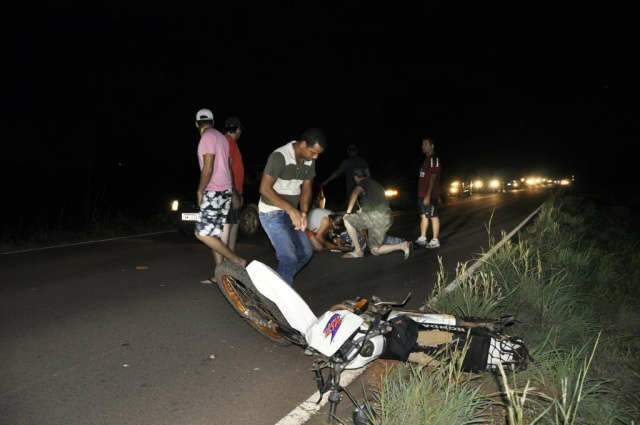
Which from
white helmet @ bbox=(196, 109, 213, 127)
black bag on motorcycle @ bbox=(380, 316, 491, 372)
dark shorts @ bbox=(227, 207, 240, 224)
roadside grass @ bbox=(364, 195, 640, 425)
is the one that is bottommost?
roadside grass @ bbox=(364, 195, 640, 425)

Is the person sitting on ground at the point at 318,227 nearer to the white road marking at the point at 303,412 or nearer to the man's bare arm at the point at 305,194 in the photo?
the man's bare arm at the point at 305,194

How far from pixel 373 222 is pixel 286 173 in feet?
13.0

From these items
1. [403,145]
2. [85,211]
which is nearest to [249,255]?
[85,211]

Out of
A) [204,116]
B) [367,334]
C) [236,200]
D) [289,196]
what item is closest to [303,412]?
[367,334]

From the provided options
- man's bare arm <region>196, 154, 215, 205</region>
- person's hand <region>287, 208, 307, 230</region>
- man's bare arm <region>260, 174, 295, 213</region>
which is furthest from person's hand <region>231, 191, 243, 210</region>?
person's hand <region>287, 208, 307, 230</region>

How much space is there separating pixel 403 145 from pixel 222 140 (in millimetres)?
44175

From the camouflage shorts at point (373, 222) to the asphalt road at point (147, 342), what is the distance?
42cm

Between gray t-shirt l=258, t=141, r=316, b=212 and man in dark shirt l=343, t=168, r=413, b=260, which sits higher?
gray t-shirt l=258, t=141, r=316, b=212

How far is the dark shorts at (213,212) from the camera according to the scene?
559 centimetres

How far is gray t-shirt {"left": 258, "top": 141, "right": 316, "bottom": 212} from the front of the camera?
476 cm

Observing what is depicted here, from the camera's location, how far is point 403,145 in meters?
48.8

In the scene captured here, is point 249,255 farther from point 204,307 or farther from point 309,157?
point 309,157

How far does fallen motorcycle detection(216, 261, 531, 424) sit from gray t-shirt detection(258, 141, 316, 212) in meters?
1.19

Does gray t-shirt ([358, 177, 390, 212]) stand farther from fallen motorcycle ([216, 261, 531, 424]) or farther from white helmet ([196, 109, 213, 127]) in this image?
fallen motorcycle ([216, 261, 531, 424])
